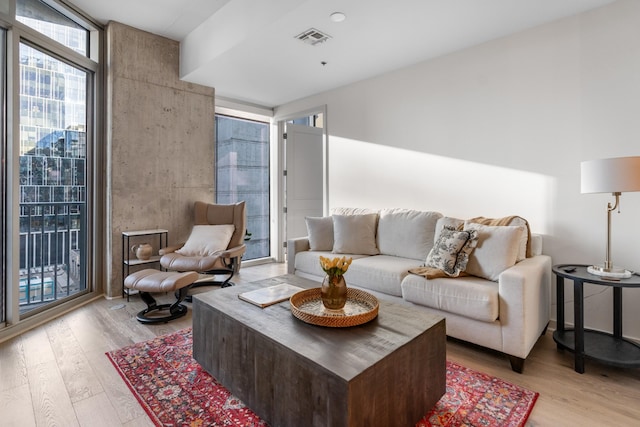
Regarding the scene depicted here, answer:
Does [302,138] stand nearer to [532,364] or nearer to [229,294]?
[229,294]

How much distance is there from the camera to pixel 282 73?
3777 millimetres

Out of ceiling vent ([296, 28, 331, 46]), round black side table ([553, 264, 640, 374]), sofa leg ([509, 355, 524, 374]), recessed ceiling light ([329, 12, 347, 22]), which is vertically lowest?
sofa leg ([509, 355, 524, 374])

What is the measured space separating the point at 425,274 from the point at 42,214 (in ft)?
11.1

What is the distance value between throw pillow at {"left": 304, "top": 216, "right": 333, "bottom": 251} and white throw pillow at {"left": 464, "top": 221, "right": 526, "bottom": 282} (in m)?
1.53

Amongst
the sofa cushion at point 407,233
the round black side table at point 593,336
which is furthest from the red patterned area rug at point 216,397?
the sofa cushion at point 407,233

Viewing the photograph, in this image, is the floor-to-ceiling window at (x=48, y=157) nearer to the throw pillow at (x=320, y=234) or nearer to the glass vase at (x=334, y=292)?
the throw pillow at (x=320, y=234)

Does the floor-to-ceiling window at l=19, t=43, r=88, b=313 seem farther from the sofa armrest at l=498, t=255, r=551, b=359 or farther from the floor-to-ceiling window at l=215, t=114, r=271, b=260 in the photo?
the sofa armrest at l=498, t=255, r=551, b=359

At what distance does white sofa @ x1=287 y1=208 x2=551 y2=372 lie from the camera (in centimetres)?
202

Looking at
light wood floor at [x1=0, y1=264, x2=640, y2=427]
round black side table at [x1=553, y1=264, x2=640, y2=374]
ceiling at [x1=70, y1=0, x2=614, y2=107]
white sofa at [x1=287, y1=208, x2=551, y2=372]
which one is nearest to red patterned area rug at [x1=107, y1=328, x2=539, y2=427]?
light wood floor at [x1=0, y1=264, x2=640, y2=427]

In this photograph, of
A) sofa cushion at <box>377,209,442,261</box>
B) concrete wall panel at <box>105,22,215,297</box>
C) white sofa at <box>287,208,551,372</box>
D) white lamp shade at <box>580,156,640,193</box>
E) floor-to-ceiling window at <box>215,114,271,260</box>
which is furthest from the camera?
floor-to-ceiling window at <box>215,114,271,260</box>

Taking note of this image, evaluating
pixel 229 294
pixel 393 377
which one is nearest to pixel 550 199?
pixel 393 377

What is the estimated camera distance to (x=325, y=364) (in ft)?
4.01

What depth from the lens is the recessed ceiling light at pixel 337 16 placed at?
2.51 meters

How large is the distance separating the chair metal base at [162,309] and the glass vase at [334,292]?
5.71 feet
